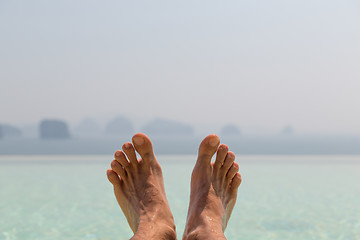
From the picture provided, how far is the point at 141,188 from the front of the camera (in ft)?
5.46

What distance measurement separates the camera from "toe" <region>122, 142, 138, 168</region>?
1718 mm

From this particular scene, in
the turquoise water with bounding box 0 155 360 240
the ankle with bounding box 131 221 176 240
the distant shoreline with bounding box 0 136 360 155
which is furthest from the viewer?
the distant shoreline with bounding box 0 136 360 155

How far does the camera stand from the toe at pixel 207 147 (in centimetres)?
166

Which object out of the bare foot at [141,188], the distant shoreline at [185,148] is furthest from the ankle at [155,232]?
the distant shoreline at [185,148]

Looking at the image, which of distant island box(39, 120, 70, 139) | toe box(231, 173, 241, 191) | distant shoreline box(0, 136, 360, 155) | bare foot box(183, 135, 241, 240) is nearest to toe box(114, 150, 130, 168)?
bare foot box(183, 135, 241, 240)

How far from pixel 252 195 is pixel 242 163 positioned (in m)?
2.77

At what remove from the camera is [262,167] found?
215 inches

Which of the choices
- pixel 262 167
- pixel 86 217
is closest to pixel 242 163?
pixel 262 167

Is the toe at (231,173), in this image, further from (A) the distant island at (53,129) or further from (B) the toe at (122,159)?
(A) the distant island at (53,129)

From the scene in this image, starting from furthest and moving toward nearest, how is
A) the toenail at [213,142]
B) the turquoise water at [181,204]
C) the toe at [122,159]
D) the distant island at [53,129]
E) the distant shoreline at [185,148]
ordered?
the distant island at [53,129] < the distant shoreline at [185,148] < the turquoise water at [181,204] < the toe at [122,159] < the toenail at [213,142]

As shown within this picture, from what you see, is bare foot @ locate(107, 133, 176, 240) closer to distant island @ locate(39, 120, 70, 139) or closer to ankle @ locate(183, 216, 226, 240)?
ankle @ locate(183, 216, 226, 240)

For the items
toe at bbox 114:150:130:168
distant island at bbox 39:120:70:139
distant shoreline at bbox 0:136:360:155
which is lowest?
distant island at bbox 39:120:70:139

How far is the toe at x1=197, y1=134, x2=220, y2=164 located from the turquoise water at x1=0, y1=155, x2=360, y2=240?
62 centimetres

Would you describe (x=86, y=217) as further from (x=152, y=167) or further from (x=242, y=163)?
(x=242, y=163)
